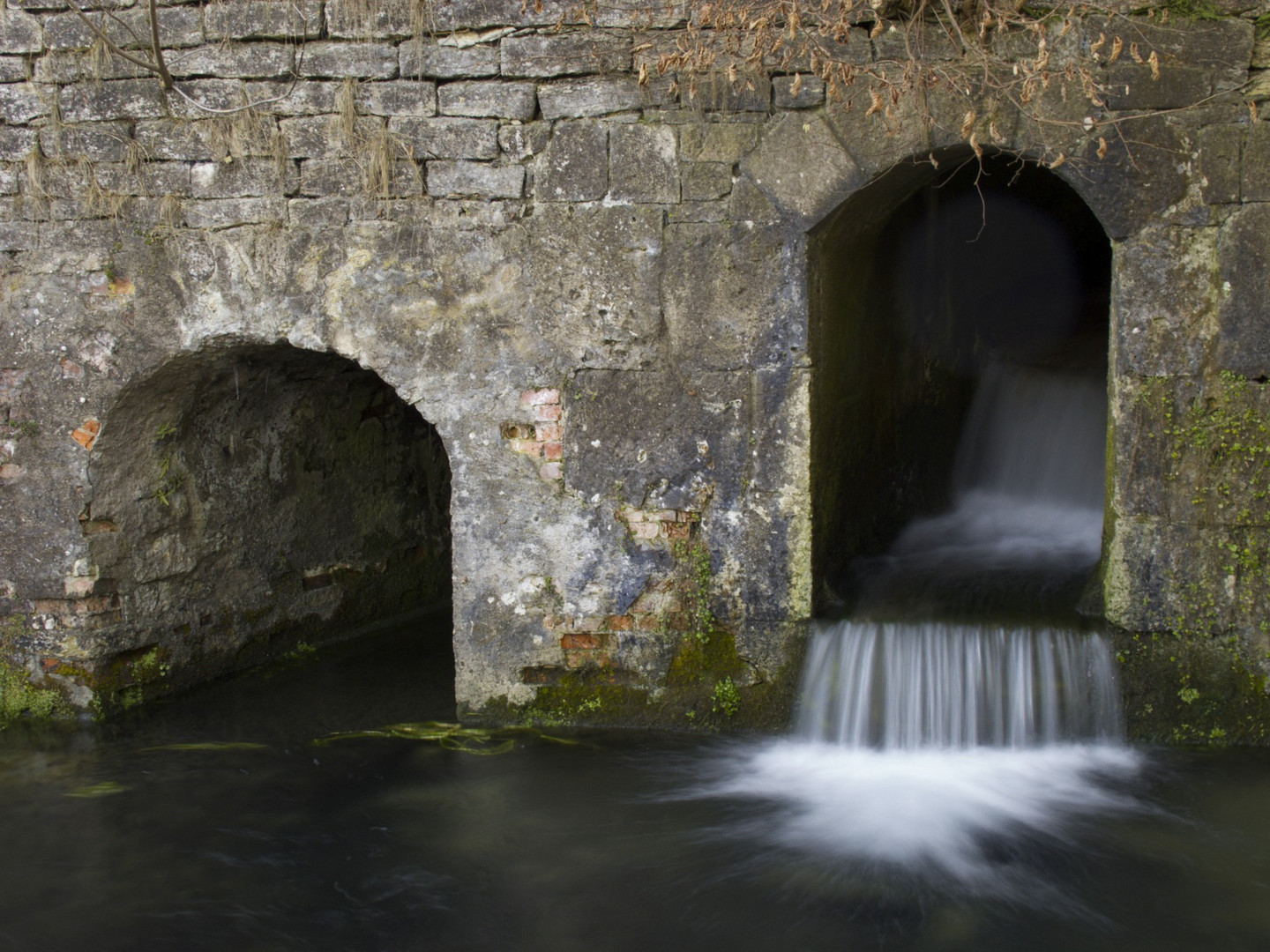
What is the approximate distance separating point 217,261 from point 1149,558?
12.5 ft

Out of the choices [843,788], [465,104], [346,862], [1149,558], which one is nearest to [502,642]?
[346,862]

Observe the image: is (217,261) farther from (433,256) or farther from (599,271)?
(599,271)

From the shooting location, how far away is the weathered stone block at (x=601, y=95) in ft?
13.3

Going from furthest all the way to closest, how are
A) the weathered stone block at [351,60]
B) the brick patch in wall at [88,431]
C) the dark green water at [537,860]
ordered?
1. the brick patch in wall at [88,431]
2. the weathered stone block at [351,60]
3. the dark green water at [537,860]

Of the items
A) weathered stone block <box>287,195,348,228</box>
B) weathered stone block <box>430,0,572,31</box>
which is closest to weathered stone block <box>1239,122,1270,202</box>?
weathered stone block <box>430,0,572,31</box>

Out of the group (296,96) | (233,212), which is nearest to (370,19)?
(296,96)

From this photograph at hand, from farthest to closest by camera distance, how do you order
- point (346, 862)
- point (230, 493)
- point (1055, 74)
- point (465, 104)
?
point (230, 493) < point (465, 104) < point (1055, 74) < point (346, 862)

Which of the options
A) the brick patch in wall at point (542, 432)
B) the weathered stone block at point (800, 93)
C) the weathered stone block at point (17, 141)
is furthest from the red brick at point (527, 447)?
the weathered stone block at point (17, 141)

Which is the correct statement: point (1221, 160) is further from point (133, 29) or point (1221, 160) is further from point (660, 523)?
point (133, 29)

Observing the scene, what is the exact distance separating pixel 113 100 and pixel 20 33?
0.47m

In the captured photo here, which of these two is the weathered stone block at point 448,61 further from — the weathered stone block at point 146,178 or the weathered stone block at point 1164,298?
the weathered stone block at point 1164,298

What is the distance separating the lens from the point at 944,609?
14.6 feet

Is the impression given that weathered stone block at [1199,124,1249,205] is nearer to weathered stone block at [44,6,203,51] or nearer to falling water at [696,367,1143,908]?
falling water at [696,367,1143,908]

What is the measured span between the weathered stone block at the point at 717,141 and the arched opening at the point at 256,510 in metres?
2.01
